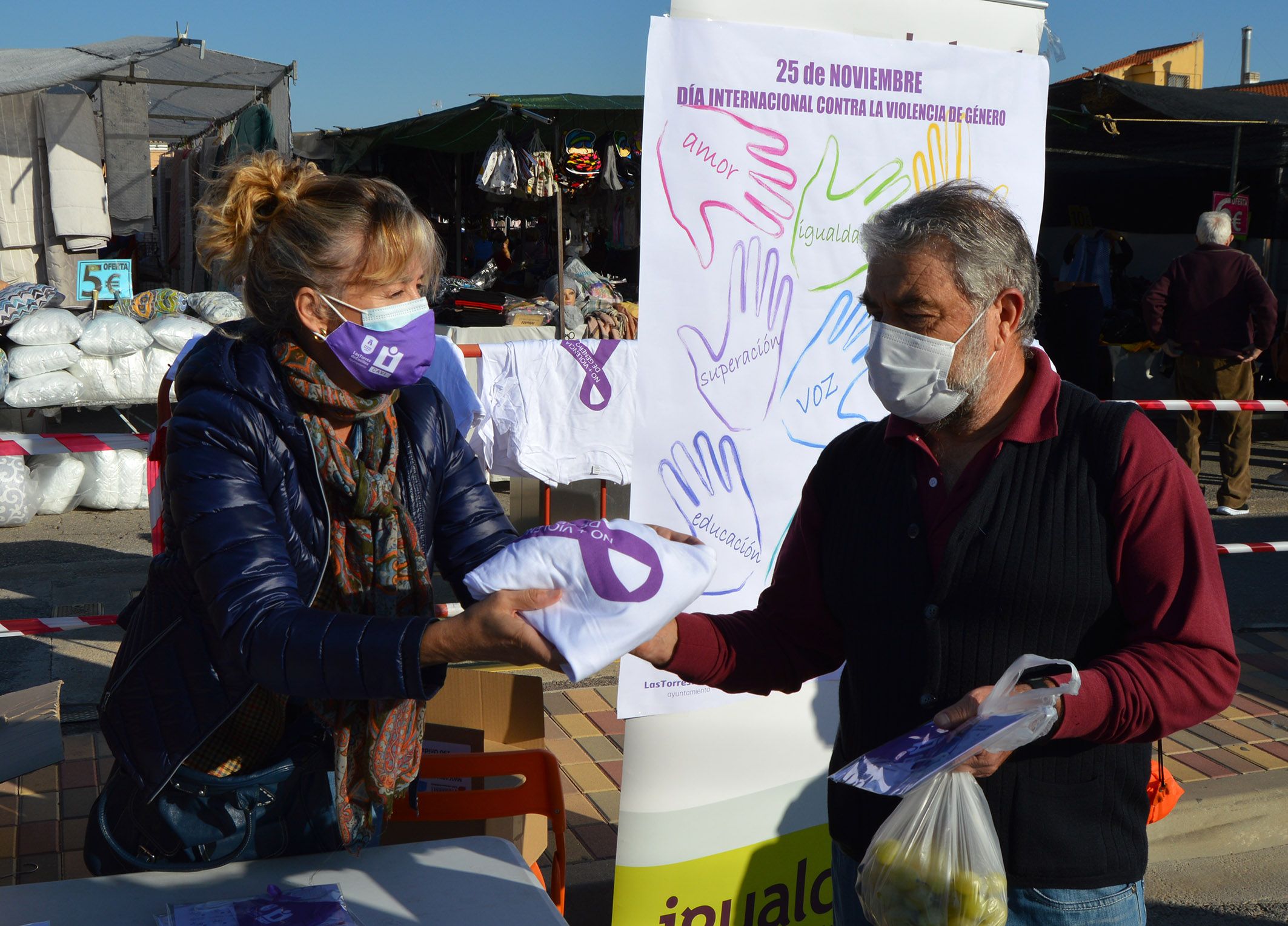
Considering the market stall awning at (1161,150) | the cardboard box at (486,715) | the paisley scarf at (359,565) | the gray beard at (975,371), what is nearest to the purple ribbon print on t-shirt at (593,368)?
the cardboard box at (486,715)

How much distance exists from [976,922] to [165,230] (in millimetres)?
A: 13710

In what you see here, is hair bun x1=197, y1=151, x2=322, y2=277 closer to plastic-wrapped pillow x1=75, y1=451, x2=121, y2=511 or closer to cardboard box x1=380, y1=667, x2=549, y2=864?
cardboard box x1=380, y1=667, x2=549, y2=864

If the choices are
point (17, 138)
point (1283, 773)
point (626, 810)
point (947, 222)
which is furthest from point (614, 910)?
point (17, 138)

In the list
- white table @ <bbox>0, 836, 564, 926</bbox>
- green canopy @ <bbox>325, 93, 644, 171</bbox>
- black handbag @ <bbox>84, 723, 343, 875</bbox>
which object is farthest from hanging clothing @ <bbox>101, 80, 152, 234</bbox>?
white table @ <bbox>0, 836, 564, 926</bbox>

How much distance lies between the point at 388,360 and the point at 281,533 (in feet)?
1.08

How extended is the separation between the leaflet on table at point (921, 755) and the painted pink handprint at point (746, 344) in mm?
1131

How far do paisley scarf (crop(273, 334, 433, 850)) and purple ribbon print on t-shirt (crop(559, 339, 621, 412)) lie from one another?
3465mm

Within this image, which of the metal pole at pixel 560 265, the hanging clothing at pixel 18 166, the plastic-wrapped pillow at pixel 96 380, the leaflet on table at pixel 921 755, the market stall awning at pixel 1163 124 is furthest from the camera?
the market stall awning at pixel 1163 124

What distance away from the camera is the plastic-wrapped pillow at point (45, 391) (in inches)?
271

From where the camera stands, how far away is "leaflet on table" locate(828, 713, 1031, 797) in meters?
1.39

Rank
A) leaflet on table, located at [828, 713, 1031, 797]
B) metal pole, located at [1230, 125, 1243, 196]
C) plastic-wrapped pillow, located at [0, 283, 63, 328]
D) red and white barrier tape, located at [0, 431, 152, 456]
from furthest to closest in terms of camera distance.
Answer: metal pole, located at [1230, 125, 1243, 196] < plastic-wrapped pillow, located at [0, 283, 63, 328] < red and white barrier tape, located at [0, 431, 152, 456] < leaflet on table, located at [828, 713, 1031, 797]

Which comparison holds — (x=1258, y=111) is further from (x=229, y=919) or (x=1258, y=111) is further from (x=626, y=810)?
(x=229, y=919)

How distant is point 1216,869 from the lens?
3.71 meters

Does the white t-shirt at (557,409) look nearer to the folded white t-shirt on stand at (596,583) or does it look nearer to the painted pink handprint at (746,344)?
the painted pink handprint at (746,344)
